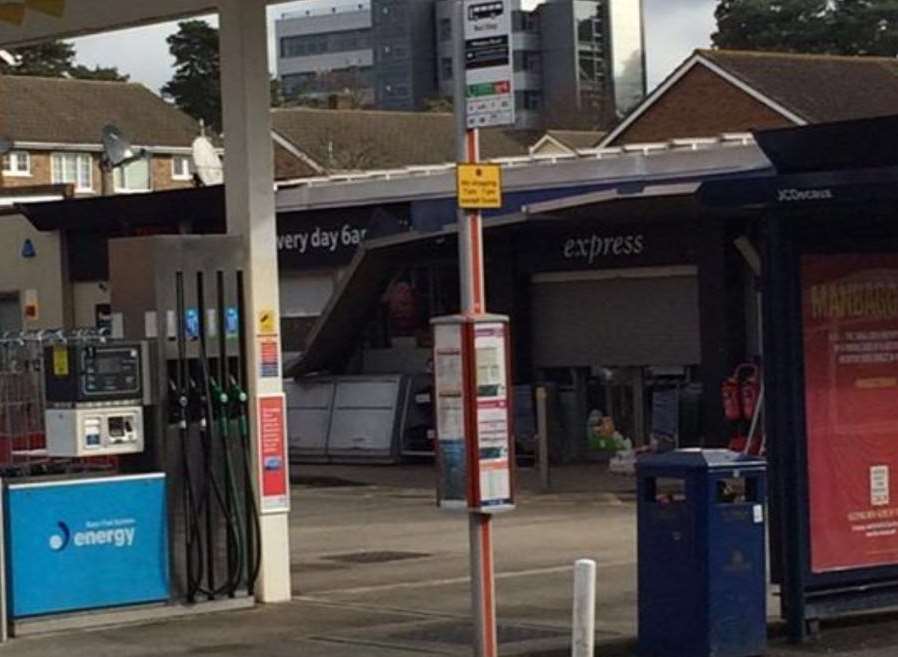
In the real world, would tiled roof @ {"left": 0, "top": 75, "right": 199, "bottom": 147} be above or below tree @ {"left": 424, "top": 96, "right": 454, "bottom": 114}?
below

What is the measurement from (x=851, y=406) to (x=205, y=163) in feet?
79.8

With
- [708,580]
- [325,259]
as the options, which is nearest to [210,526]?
[708,580]

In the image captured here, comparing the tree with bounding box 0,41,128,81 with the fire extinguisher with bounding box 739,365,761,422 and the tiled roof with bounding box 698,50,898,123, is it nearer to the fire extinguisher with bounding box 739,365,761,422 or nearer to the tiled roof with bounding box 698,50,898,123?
the tiled roof with bounding box 698,50,898,123

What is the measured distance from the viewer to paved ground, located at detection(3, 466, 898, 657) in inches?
497

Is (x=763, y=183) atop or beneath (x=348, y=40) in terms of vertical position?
beneath

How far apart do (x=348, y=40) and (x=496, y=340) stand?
14868 cm

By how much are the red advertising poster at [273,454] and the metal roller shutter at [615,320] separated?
13.9 meters

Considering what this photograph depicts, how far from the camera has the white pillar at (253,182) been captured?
14.6 metres

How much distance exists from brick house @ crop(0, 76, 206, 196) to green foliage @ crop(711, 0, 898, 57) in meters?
27.4

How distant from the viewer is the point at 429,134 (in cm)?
7619

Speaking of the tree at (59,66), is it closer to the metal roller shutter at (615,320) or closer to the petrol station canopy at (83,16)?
the metal roller shutter at (615,320)

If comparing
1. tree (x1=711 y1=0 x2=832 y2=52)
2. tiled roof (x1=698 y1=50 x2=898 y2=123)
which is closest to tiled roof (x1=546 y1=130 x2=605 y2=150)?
tree (x1=711 y1=0 x2=832 y2=52)

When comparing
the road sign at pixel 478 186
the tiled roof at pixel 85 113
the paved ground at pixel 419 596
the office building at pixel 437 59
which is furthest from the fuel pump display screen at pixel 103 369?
the office building at pixel 437 59

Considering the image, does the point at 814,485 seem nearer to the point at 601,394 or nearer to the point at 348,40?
the point at 601,394
